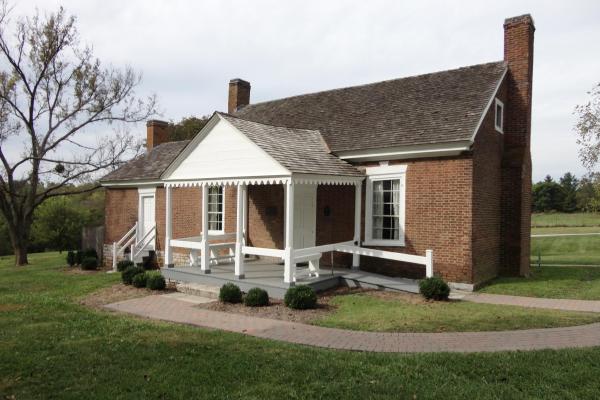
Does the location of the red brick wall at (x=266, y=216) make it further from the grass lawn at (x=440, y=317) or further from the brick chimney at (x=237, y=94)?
the brick chimney at (x=237, y=94)

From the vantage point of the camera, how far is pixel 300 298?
31.9 feet

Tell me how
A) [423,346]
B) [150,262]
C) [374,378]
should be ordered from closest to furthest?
[374,378], [423,346], [150,262]

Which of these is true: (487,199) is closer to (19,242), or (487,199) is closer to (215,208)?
(215,208)

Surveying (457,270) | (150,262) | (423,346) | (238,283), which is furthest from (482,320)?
(150,262)

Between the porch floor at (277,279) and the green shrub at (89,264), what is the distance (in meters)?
7.18

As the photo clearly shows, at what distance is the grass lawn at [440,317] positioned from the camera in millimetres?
8000

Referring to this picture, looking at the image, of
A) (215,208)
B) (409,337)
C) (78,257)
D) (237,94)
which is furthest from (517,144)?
(78,257)

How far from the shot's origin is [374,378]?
18.1ft

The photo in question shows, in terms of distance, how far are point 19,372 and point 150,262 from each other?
13499 millimetres

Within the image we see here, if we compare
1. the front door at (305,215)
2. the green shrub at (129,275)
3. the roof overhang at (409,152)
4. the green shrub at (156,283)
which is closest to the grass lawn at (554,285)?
the roof overhang at (409,152)

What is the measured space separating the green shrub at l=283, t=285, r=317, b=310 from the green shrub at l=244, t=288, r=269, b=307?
61cm

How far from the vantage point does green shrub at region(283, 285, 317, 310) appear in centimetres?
976

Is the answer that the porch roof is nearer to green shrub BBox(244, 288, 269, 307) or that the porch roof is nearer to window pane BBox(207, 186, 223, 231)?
green shrub BBox(244, 288, 269, 307)

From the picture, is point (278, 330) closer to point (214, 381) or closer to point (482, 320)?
point (214, 381)
